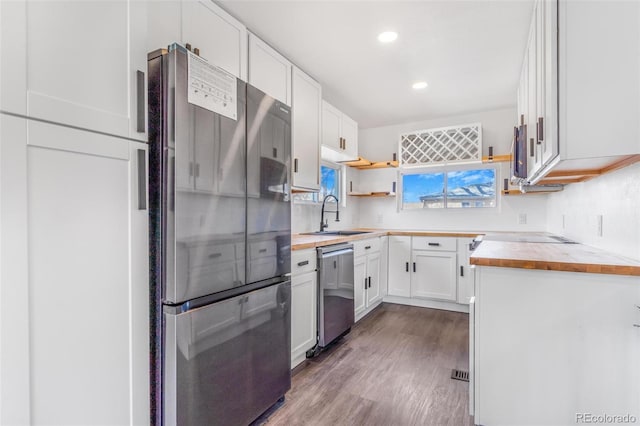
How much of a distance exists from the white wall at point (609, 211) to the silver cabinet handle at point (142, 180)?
2.06 m

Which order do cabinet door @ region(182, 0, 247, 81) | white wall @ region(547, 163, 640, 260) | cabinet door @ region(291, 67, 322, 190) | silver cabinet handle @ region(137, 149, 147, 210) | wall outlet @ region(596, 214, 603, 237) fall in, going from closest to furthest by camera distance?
silver cabinet handle @ region(137, 149, 147, 210) → white wall @ region(547, 163, 640, 260) → cabinet door @ region(182, 0, 247, 81) → wall outlet @ region(596, 214, 603, 237) → cabinet door @ region(291, 67, 322, 190)

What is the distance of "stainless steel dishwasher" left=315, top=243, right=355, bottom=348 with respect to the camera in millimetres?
2545

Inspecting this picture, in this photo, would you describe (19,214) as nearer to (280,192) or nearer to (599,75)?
→ (280,192)

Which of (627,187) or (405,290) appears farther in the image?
(405,290)

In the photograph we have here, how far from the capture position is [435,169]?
4363 millimetres

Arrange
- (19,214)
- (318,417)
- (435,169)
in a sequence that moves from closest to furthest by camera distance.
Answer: (19,214) → (318,417) → (435,169)

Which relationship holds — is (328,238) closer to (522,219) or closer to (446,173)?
(446,173)

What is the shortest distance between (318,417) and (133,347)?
107 cm

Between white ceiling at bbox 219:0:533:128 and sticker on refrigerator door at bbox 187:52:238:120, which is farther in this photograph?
white ceiling at bbox 219:0:533:128

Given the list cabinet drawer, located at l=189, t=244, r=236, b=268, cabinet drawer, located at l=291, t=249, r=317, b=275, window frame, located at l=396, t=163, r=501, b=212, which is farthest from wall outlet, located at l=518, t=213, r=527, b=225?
cabinet drawer, located at l=189, t=244, r=236, b=268

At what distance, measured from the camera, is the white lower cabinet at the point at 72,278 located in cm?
92

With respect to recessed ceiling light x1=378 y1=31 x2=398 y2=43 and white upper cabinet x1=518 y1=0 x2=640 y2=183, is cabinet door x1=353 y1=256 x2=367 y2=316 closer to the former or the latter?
recessed ceiling light x1=378 y1=31 x2=398 y2=43

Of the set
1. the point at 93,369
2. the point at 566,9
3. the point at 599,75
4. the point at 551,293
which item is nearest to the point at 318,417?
the point at 93,369

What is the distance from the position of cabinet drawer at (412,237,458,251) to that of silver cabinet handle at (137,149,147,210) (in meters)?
3.19
